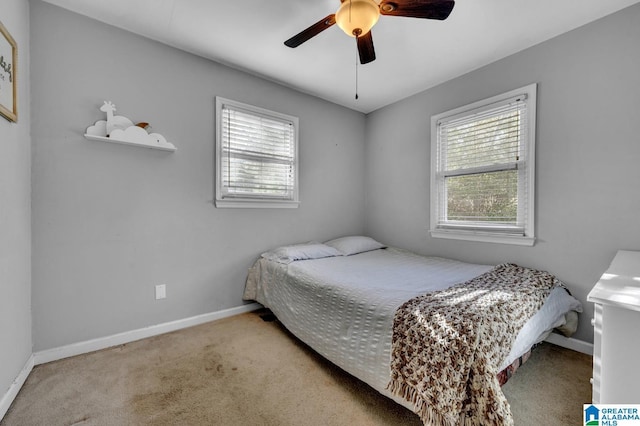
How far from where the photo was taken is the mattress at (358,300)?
1449mm

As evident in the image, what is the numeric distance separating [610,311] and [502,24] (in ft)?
6.98

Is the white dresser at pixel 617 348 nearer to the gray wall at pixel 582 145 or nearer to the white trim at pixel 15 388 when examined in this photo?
the gray wall at pixel 582 145

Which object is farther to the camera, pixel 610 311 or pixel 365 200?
pixel 365 200

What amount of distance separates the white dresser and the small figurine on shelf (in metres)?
2.82

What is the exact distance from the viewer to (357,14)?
1439 millimetres

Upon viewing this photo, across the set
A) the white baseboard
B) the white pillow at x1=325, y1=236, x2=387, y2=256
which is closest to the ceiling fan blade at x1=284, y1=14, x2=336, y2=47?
the white pillow at x1=325, y1=236, x2=387, y2=256

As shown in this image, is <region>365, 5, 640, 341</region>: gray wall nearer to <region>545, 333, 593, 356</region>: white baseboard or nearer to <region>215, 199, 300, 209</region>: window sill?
<region>545, 333, 593, 356</region>: white baseboard

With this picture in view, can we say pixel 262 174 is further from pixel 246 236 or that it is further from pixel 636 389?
pixel 636 389

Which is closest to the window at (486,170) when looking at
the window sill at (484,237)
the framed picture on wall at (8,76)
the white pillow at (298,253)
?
the window sill at (484,237)

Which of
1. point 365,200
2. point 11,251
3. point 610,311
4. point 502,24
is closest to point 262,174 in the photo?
point 365,200

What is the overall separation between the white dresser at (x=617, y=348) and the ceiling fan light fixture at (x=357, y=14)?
159cm

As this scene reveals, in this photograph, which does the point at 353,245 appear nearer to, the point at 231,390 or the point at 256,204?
the point at 256,204

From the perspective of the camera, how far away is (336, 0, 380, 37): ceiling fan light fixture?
4.69 feet

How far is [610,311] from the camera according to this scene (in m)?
0.82
